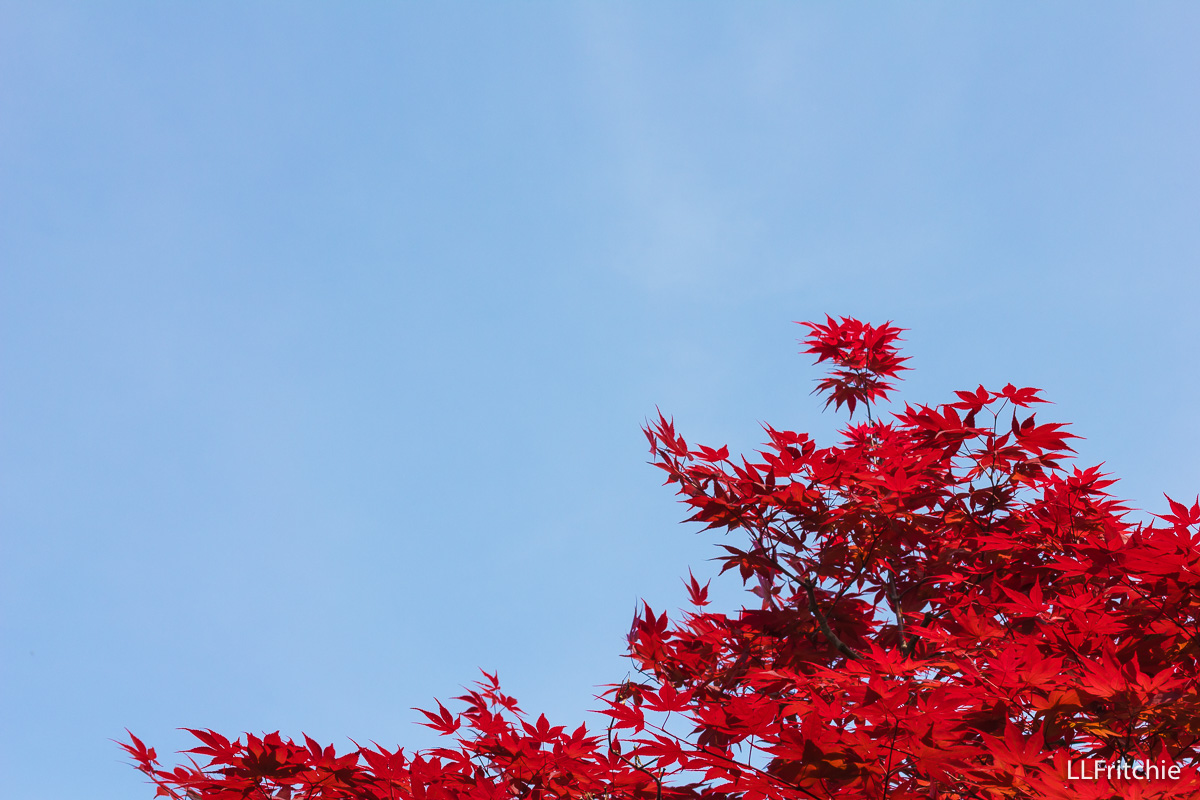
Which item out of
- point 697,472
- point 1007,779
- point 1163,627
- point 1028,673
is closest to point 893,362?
point 697,472

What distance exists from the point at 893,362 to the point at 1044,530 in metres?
1.81

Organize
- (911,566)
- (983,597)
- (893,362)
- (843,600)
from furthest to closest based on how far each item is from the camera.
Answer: (893,362)
(911,566)
(843,600)
(983,597)

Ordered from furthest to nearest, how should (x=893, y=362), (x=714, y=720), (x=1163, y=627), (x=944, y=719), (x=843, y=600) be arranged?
(x=893, y=362) < (x=843, y=600) < (x=1163, y=627) < (x=714, y=720) < (x=944, y=719)

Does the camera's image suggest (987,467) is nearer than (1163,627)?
No

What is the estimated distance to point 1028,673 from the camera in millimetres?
2801

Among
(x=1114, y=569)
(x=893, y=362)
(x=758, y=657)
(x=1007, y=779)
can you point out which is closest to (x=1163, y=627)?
(x=1114, y=569)

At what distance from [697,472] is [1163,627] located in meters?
1.98

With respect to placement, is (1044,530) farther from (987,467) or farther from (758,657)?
(758,657)

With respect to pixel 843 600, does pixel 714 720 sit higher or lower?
lower

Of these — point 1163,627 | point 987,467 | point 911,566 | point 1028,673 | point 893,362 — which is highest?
point 893,362

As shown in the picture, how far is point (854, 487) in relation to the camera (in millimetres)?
4211

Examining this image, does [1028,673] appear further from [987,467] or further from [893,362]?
[893,362]

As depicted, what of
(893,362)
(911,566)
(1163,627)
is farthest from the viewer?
(893,362)

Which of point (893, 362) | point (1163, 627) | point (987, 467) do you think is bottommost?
point (1163, 627)
